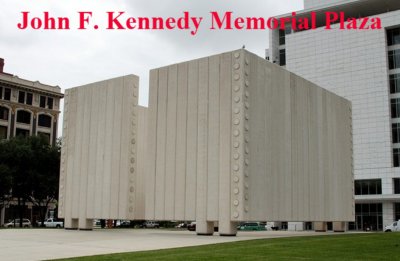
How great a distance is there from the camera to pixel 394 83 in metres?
79.2

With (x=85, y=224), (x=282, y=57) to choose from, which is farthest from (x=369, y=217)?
(x=85, y=224)

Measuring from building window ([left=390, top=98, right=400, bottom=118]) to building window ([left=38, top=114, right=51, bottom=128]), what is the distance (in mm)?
62096

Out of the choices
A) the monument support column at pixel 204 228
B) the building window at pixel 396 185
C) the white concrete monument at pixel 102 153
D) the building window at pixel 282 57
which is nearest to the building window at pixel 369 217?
the building window at pixel 396 185

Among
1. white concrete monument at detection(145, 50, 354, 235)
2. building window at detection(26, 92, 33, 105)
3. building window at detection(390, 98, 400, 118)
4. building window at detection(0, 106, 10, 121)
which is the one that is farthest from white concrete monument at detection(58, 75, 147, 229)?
building window at detection(26, 92, 33, 105)

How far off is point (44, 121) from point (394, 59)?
6346cm

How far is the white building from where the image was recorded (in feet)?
252

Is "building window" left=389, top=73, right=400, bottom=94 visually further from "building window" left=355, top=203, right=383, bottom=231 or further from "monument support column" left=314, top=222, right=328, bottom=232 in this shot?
"monument support column" left=314, top=222, right=328, bottom=232

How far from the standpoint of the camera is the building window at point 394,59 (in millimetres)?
79250

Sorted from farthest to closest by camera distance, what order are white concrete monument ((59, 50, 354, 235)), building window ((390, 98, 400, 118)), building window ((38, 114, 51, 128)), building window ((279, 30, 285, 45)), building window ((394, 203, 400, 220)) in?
building window ((38, 114, 51, 128)) < building window ((279, 30, 285, 45)) < building window ((390, 98, 400, 118)) < building window ((394, 203, 400, 220)) < white concrete monument ((59, 50, 354, 235))

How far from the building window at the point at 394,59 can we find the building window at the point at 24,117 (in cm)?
6378

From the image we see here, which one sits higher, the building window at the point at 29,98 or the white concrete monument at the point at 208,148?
the building window at the point at 29,98

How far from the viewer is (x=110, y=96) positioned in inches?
1626

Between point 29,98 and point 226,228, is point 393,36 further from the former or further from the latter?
point 29,98

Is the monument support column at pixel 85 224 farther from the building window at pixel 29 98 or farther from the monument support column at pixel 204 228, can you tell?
the building window at pixel 29 98
